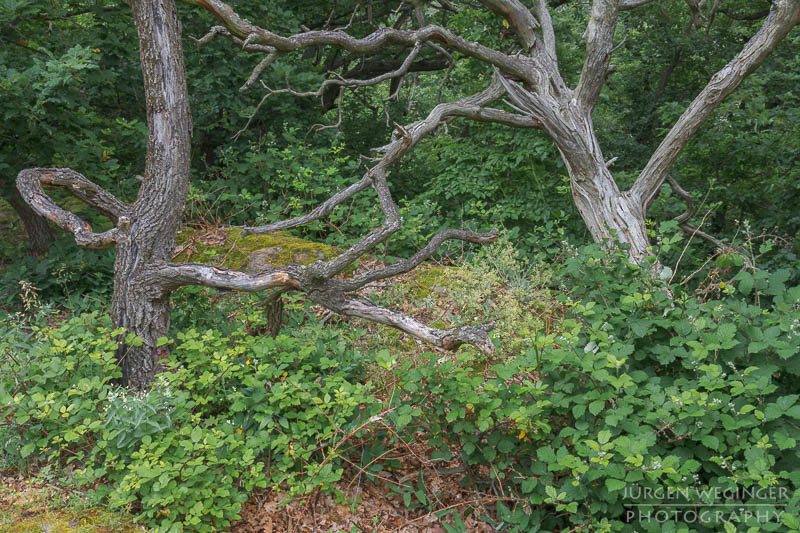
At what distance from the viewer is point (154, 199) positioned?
446cm

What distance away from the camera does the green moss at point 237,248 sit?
6.66 m

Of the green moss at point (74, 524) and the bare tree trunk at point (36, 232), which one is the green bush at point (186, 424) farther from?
the bare tree trunk at point (36, 232)

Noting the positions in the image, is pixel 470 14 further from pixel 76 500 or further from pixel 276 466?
pixel 76 500

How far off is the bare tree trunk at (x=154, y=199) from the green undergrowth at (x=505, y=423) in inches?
15.5

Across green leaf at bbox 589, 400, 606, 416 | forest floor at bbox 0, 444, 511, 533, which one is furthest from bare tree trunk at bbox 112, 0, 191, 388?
green leaf at bbox 589, 400, 606, 416

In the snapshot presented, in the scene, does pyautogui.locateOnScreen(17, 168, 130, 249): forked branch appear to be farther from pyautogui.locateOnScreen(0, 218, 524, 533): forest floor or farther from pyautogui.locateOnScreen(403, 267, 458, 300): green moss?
pyautogui.locateOnScreen(403, 267, 458, 300): green moss

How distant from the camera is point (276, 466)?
137 inches

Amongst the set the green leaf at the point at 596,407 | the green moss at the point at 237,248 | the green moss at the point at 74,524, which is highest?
the green leaf at the point at 596,407

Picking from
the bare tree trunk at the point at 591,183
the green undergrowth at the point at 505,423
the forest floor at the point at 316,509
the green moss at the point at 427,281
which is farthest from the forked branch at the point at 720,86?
the forest floor at the point at 316,509

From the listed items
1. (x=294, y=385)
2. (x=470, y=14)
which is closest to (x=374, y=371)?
(x=294, y=385)

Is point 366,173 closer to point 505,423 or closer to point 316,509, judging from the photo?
point 505,423

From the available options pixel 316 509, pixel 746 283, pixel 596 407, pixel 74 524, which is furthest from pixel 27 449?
pixel 746 283

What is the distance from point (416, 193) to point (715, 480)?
8117 mm

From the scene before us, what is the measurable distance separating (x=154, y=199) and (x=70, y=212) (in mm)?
606
